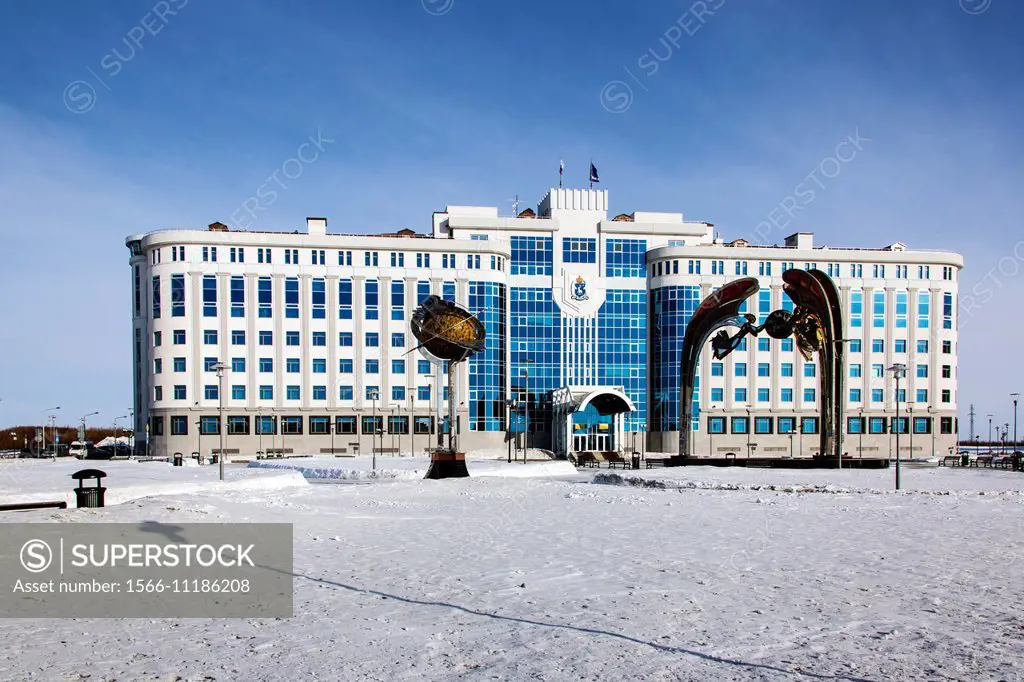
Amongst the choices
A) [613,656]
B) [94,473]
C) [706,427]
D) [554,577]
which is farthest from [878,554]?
[706,427]

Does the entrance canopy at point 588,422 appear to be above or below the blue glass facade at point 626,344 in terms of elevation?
below

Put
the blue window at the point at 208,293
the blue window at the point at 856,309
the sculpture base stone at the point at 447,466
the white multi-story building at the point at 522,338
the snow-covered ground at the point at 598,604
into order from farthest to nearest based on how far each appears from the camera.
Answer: the blue window at the point at 856,309, the white multi-story building at the point at 522,338, the blue window at the point at 208,293, the sculpture base stone at the point at 447,466, the snow-covered ground at the point at 598,604

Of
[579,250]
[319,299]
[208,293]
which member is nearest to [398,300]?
[319,299]

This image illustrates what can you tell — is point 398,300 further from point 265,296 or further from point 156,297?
point 156,297

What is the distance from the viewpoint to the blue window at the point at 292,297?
87.2 metres

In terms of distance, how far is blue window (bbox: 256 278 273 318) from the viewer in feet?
284

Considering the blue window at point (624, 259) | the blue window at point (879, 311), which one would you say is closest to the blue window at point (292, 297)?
the blue window at point (624, 259)

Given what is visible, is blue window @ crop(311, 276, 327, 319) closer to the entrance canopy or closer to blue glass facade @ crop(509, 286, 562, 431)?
blue glass facade @ crop(509, 286, 562, 431)

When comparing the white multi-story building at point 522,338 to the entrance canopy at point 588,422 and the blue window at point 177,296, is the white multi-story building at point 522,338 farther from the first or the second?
the entrance canopy at point 588,422

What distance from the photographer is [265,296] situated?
86.7 meters

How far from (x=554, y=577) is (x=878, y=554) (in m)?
7.95

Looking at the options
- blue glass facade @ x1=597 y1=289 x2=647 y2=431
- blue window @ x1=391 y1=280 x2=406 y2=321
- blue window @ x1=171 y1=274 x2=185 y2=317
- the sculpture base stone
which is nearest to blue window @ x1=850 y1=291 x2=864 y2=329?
blue glass facade @ x1=597 y1=289 x2=647 y2=431

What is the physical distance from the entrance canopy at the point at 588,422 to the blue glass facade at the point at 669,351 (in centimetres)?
511

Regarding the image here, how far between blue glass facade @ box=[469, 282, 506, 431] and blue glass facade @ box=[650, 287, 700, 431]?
60.5 feet
